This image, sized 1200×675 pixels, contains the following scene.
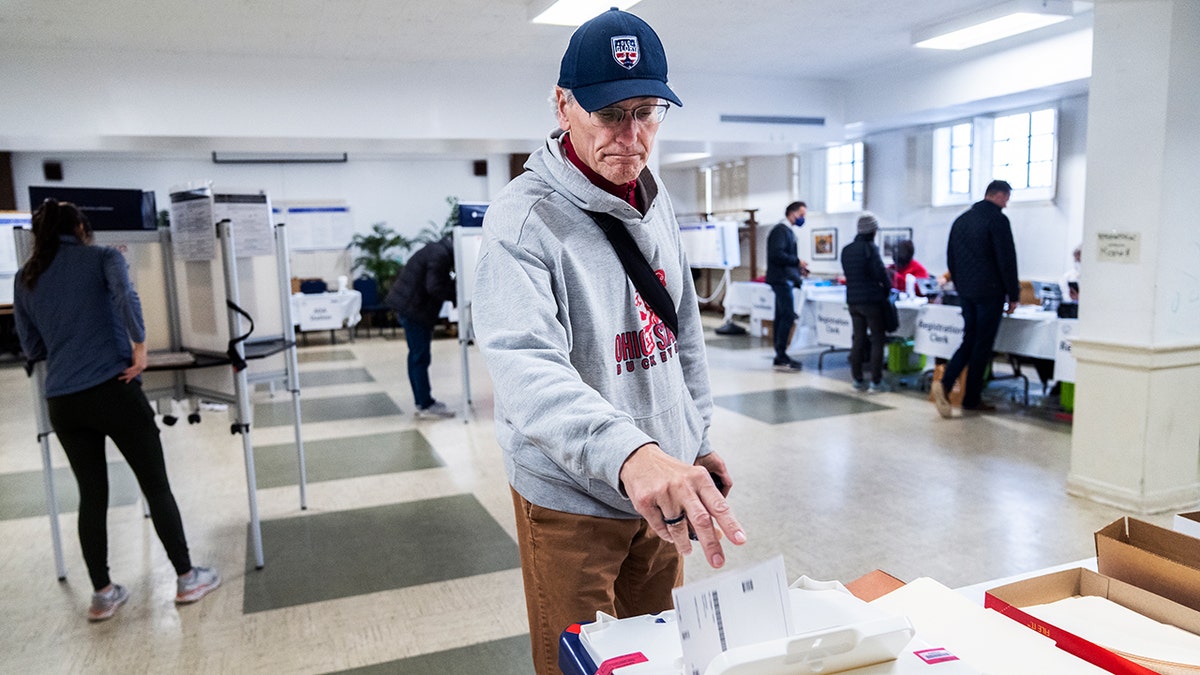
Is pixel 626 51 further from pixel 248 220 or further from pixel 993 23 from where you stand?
pixel 993 23

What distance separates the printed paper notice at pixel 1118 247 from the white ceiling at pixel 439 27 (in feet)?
8.74

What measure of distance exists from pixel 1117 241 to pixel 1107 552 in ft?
10.8

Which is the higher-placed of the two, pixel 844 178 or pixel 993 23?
pixel 993 23

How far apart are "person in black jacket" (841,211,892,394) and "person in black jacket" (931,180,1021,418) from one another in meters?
0.76

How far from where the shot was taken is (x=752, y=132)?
29.0 feet

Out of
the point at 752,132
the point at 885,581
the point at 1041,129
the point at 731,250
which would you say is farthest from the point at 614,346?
the point at 731,250

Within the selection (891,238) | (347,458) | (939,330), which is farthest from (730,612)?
(891,238)

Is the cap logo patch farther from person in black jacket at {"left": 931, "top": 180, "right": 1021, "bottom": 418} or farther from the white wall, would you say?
the white wall

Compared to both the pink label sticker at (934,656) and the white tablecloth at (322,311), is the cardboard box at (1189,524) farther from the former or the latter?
the white tablecloth at (322,311)

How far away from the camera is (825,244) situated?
11172mm

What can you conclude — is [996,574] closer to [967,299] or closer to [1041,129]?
[967,299]

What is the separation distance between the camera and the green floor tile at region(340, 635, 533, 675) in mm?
2707

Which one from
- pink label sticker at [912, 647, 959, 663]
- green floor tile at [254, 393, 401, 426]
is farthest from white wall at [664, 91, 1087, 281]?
pink label sticker at [912, 647, 959, 663]

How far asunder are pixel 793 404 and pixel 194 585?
15.6ft
